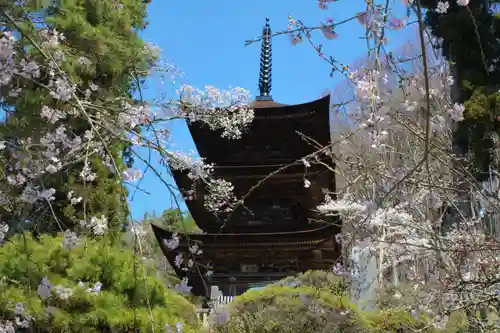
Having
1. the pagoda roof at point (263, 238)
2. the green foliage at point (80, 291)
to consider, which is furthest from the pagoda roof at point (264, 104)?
the green foliage at point (80, 291)

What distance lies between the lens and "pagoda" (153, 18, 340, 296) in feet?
41.2

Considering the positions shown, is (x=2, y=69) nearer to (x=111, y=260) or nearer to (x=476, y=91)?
(x=111, y=260)

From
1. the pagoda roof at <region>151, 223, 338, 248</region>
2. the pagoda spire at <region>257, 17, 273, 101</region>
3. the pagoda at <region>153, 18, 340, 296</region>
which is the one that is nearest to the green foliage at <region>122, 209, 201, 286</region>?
the pagoda roof at <region>151, 223, 338, 248</region>

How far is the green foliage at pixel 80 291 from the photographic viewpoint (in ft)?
12.4

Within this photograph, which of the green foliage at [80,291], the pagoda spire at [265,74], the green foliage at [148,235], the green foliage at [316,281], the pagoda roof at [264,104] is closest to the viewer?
the green foliage at [148,235]

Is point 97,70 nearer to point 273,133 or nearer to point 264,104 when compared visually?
point 273,133

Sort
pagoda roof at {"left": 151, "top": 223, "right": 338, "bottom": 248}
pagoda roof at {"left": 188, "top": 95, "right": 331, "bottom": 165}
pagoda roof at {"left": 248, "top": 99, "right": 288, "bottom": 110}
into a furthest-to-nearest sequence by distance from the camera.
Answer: pagoda roof at {"left": 248, "top": 99, "right": 288, "bottom": 110} < pagoda roof at {"left": 188, "top": 95, "right": 331, "bottom": 165} < pagoda roof at {"left": 151, "top": 223, "right": 338, "bottom": 248}

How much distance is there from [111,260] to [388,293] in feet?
27.3

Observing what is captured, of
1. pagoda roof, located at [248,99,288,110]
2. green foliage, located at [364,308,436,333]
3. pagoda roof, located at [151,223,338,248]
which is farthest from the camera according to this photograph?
pagoda roof, located at [248,99,288,110]

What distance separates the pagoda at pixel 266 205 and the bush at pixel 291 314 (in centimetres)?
429

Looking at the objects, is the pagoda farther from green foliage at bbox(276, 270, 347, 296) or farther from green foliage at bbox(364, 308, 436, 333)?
green foliage at bbox(364, 308, 436, 333)

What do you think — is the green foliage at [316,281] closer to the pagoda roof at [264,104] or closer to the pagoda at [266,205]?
the pagoda at [266,205]

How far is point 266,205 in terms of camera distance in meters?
13.8

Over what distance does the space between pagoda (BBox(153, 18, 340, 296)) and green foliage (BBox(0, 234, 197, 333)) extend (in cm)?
Answer: 795
